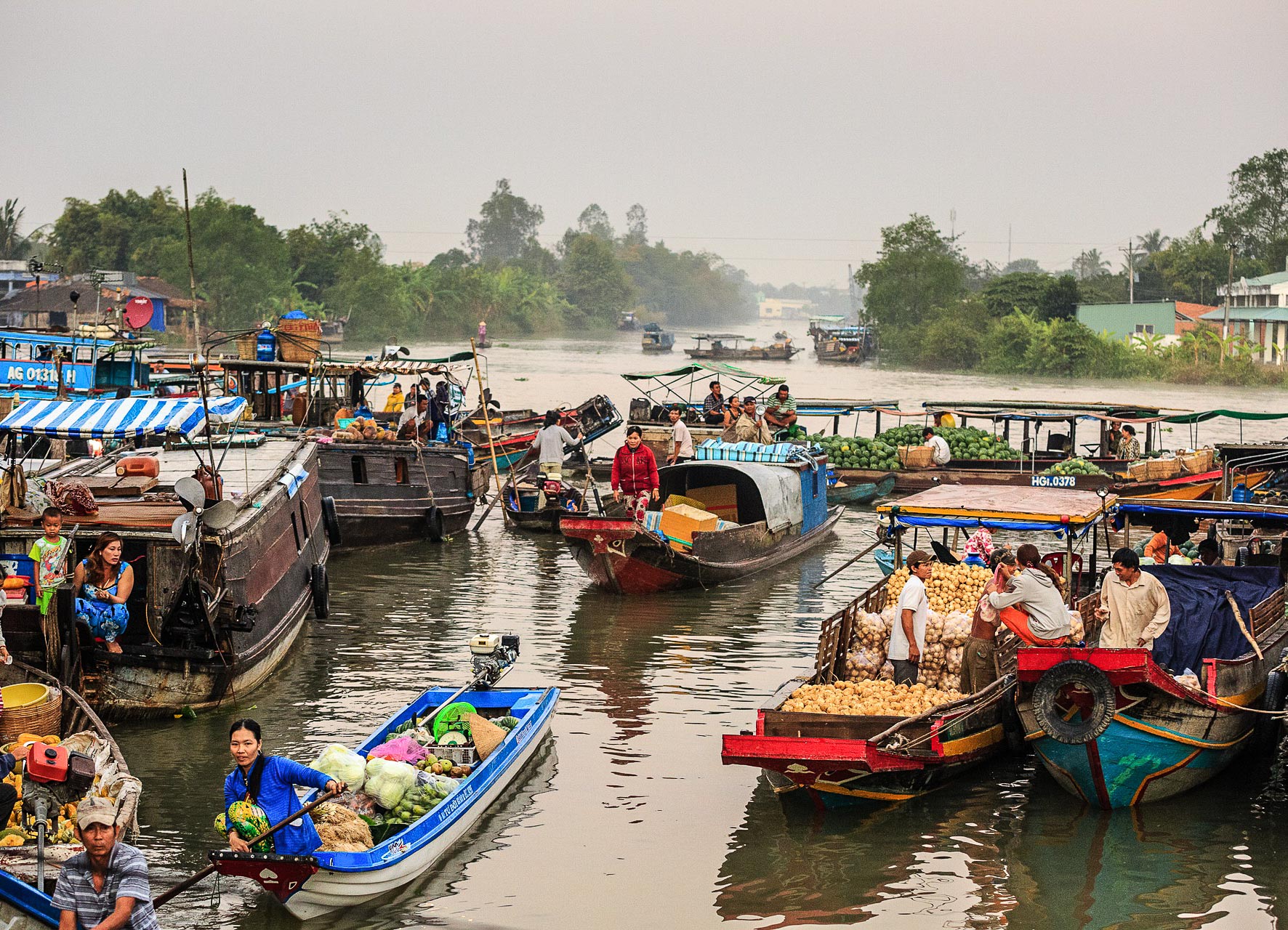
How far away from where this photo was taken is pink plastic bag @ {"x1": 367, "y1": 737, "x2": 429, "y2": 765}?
9.17 meters

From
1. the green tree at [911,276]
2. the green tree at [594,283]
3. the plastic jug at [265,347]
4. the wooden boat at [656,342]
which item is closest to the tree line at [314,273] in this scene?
the green tree at [594,283]

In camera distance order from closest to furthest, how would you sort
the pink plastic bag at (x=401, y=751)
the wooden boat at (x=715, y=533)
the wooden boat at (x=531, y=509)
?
the pink plastic bag at (x=401, y=751), the wooden boat at (x=715, y=533), the wooden boat at (x=531, y=509)

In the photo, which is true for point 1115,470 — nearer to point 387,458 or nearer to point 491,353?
point 387,458

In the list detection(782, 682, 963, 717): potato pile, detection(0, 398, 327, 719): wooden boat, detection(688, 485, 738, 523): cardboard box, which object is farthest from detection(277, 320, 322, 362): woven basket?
detection(782, 682, 963, 717): potato pile

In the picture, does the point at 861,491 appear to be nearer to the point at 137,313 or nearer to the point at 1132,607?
the point at 137,313

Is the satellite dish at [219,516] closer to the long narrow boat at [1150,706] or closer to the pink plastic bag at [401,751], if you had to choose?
the pink plastic bag at [401,751]

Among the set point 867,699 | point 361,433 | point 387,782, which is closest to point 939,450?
point 361,433

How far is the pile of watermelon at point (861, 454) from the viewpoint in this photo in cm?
2620

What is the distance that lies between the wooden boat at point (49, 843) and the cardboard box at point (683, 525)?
8775 millimetres

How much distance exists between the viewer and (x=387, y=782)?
857 cm

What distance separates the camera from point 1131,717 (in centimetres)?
927

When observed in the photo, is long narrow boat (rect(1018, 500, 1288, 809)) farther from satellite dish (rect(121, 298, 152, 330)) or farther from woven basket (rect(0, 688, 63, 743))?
satellite dish (rect(121, 298, 152, 330))

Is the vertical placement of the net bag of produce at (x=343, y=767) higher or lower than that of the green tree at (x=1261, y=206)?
lower

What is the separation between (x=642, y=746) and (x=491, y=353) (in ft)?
249
